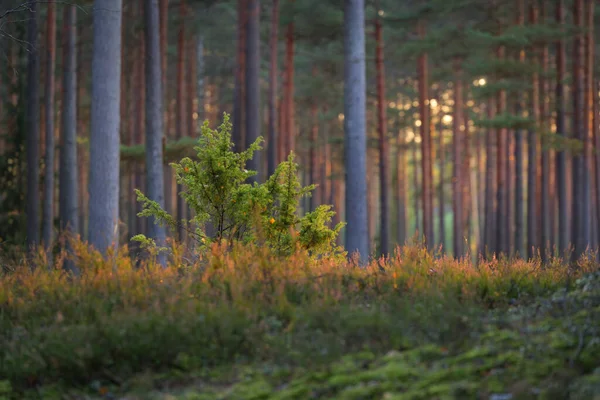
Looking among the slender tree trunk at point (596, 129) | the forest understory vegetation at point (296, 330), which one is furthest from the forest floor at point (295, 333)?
the slender tree trunk at point (596, 129)

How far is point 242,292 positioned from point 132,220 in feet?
83.6

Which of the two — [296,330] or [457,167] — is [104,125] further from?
[457,167]

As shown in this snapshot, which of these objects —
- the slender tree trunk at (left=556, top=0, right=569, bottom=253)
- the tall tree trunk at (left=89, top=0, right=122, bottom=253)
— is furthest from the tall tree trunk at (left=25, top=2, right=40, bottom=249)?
the slender tree trunk at (left=556, top=0, right=569, bottom=253)

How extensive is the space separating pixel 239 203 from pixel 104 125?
392 centimetres

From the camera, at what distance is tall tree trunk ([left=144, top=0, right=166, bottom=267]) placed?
56.1ft

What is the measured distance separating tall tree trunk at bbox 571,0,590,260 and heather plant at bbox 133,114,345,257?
1482 cm

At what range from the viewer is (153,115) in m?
17.4

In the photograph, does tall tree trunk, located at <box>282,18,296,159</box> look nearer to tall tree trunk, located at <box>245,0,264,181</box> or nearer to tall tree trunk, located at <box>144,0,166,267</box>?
tall tree trunk, located at <box>245,0,264,181</box>

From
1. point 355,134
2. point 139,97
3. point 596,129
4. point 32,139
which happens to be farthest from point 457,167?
point 32,139

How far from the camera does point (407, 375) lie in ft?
17.6

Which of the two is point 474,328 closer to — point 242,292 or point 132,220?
point 242,292

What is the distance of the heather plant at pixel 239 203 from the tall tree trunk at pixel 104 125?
8.48 feet

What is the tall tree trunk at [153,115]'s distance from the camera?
17.1 m

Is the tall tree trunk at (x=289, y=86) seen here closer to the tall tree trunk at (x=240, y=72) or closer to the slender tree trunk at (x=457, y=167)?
the tall tree trunk at (x=240, y=72)
